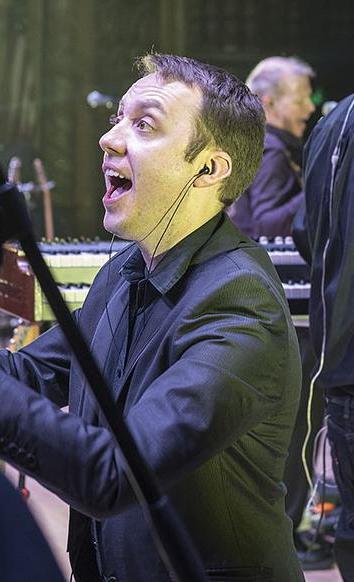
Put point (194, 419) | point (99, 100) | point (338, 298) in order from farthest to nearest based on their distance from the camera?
1. point (99, 100)
2. point (338, 298)
3. point (194, 419)

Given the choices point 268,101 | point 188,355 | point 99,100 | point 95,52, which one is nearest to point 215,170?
point 188,355

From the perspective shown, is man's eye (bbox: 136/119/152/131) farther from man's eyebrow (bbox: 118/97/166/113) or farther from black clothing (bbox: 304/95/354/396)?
black clothing (bbox: 304/95/354/396)

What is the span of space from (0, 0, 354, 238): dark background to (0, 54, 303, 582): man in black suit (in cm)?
714

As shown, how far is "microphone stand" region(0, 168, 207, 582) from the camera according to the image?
138 centimetres

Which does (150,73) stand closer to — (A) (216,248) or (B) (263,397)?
(A) (216,248)

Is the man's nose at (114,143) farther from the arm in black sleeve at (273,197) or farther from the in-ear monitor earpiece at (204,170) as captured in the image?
the arm in black sleeve at (273,197)

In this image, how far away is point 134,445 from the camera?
1.50 meters

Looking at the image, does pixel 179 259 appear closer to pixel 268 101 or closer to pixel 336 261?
pixel 336 261

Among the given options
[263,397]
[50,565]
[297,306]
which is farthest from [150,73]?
[297,306]

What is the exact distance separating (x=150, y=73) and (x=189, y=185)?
0.75ft

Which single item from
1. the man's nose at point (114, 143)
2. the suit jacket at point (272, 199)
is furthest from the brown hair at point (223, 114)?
the suit jacket at point (272, 199)

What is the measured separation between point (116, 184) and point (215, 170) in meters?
0.19

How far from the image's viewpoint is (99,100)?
341 inches

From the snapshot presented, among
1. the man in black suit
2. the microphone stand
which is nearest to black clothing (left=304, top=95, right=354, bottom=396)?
the man in black suit
